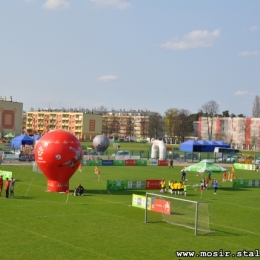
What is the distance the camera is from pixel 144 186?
45375mm

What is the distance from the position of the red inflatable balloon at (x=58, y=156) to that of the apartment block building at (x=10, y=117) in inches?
4501

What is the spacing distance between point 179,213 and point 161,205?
130cm

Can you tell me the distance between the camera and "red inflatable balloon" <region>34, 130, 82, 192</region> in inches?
1510

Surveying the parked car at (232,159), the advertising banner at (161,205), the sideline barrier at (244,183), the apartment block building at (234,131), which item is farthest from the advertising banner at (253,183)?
the apartment block building at (234,131)

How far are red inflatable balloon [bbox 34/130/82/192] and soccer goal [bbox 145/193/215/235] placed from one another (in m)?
10.2

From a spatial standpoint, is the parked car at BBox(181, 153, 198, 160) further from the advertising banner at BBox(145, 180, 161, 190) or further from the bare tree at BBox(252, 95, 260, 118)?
the bare tree at BBox(252, 95, 260, 118)

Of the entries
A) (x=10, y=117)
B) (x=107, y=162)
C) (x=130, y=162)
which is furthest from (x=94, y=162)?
(x=10, y=117)

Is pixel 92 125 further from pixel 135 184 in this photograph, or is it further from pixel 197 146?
pixel 135 184

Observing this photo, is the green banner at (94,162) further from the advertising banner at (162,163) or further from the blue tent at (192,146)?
the blue tent at (192,146)

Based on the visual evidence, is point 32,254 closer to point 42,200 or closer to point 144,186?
point 42,200

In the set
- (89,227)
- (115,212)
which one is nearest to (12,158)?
(115,212)

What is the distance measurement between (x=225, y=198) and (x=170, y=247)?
19.8m

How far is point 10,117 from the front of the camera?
152500 millimetres

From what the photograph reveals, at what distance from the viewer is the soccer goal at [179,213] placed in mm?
26936
